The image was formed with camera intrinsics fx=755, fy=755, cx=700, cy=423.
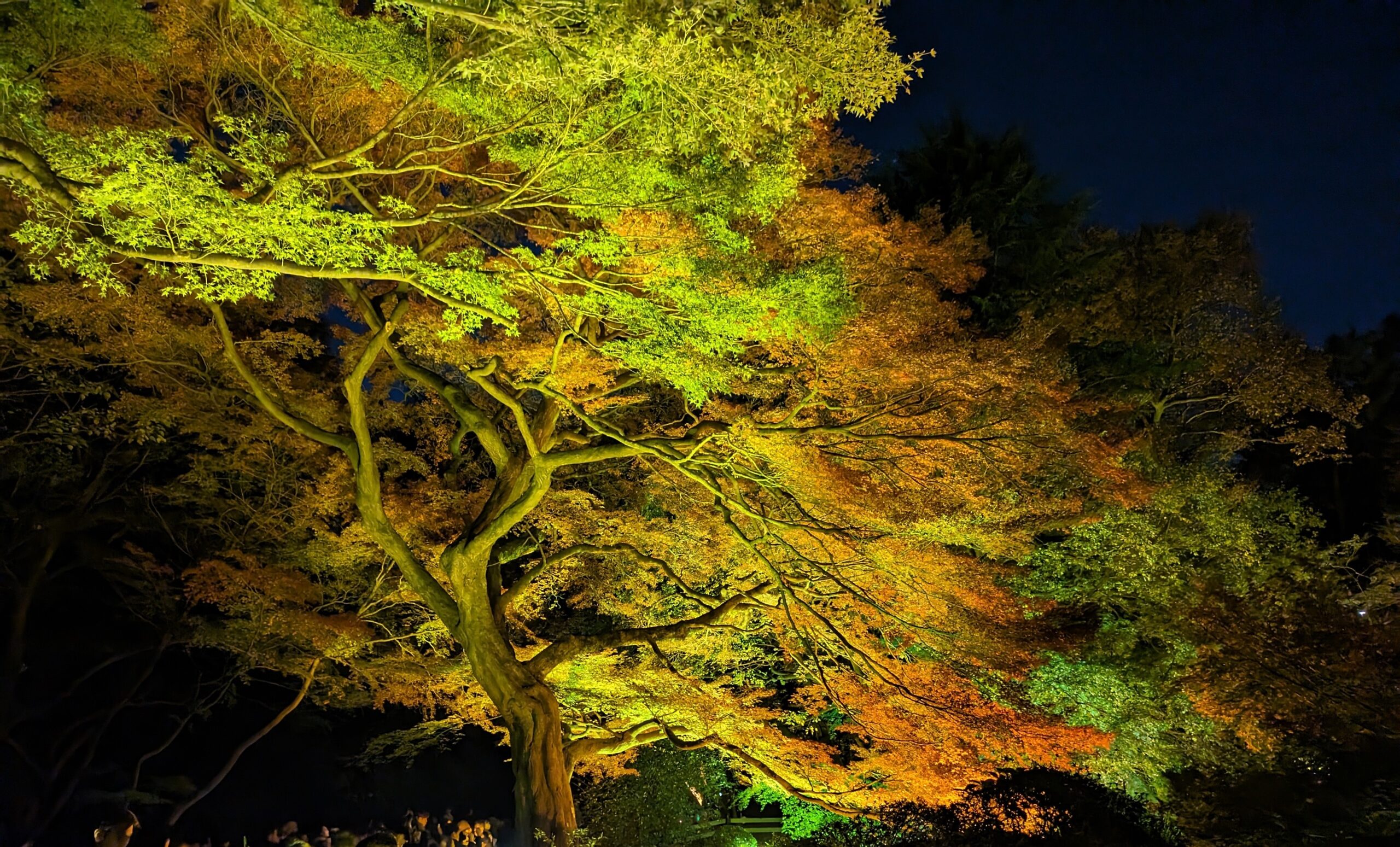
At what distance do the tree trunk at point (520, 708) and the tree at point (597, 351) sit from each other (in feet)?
0.10

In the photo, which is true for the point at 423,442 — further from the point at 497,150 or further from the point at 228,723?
the point at 228,723

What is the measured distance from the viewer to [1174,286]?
39.8 feet

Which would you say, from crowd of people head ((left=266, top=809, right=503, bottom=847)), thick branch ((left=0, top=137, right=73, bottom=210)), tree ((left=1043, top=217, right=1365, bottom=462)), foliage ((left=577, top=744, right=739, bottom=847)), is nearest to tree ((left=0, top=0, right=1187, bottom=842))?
thick branch ((left=0, top=137, right=73, bottom=210))

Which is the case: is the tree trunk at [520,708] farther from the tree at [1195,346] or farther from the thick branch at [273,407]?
the tree at [1195,346]

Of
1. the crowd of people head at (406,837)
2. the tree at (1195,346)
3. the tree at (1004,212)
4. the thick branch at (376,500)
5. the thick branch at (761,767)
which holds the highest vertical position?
the tree at (1004,212)

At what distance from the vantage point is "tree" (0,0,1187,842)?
4.21 metres

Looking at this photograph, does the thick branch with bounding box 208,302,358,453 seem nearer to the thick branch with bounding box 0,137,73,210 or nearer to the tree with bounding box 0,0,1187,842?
the tree with bounding box 0,0,1187,842

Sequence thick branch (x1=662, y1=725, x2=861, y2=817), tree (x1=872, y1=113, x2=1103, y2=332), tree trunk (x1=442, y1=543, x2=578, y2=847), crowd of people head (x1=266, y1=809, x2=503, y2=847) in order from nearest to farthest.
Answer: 1. tree trunk (x1=442, y1=543, x2=578, y2=847)
2. thick branch (x1=662, y1=725, x2=861, y2=817)
3. crowd of people head (x1=266, y1=809, x2=503, y2=847)
4. tree (x1=872, y1=113, x2=1103, y2=332)

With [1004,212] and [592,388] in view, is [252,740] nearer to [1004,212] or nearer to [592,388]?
[592,388]

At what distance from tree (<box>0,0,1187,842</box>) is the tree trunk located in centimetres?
3

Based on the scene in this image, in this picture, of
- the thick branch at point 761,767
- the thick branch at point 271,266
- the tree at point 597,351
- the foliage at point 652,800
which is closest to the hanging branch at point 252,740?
the tree at point 597,351

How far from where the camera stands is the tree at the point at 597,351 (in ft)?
13.8

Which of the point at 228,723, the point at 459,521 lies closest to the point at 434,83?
the point at 459,521

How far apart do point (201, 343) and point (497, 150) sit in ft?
16.2
